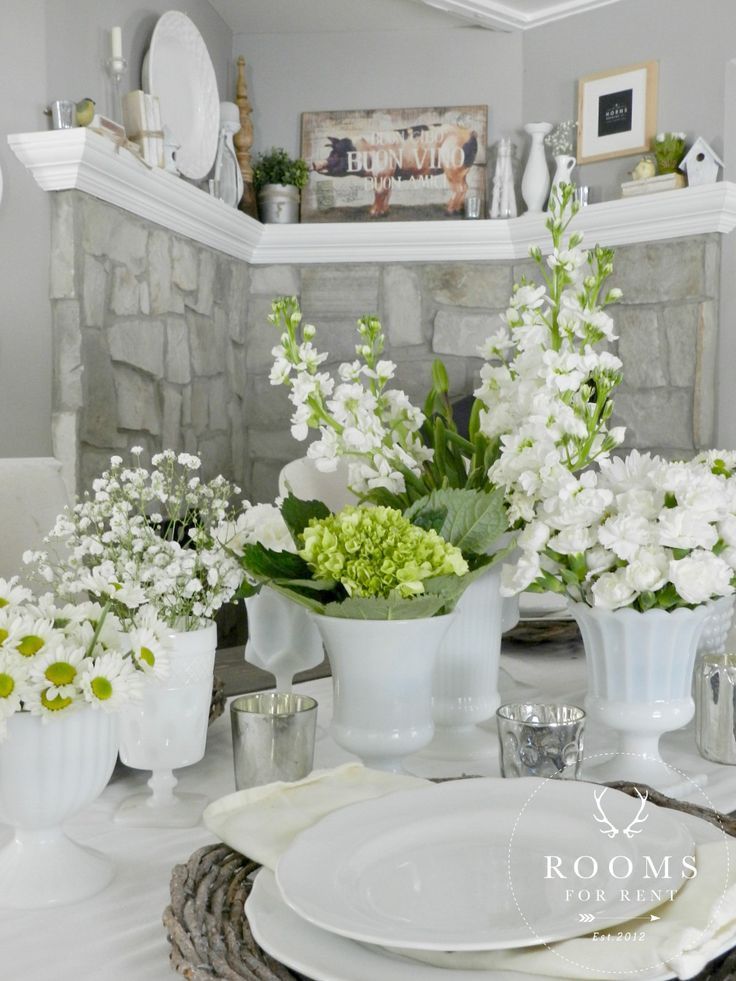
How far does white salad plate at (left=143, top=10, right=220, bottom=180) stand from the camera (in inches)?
138

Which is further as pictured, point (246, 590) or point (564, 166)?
point (564, 166)

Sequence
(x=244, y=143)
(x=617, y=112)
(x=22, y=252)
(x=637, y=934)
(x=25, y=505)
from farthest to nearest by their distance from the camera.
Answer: (x=244, y=143) → (x=617, y=112) → (x=22, y=252) → (x=25, y=505) → (x=637, y=934)

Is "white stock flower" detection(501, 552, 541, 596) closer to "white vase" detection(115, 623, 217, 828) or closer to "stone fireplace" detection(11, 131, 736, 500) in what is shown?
"white vase" detection(115, 623, 217, 828)

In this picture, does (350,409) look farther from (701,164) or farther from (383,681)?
(701,164)

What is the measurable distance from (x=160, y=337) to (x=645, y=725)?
8.78 ft

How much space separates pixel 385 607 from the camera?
882 mm

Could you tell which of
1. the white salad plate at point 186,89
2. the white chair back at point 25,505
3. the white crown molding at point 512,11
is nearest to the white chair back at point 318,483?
the white chair back at point 25,505

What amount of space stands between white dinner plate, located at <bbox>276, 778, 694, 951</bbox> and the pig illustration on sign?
3.73 m

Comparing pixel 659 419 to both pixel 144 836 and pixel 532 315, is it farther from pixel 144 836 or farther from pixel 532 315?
pixel 144 836

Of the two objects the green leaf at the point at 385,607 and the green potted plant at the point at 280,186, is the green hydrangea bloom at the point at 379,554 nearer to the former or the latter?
the green leaf at the point at 385,607

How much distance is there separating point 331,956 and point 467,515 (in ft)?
1.57

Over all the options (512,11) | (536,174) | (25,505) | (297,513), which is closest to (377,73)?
(512,11)

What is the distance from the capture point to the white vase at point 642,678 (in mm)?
998

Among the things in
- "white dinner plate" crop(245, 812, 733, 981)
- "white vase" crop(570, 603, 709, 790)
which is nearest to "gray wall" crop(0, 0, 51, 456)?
"white vase" crop(570, 603, 709, 790)
